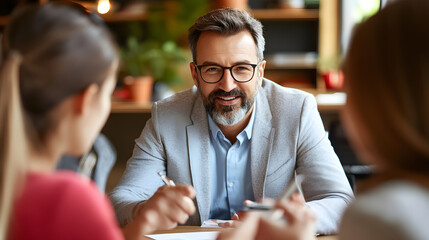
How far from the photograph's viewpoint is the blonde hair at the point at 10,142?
0.87 m

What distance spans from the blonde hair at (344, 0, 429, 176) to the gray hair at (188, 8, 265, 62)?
3.81 feet

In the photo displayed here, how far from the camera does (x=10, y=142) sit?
2.91 feet

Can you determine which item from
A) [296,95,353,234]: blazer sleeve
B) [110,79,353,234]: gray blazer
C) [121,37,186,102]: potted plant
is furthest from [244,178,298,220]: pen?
[121,37,186,102]: potted plant

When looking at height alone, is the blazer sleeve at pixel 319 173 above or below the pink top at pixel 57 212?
below

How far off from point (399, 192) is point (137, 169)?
4.47 feet

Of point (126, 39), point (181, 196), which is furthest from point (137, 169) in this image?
point (126, 39)

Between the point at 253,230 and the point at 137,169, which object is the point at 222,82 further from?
the point at 253,230

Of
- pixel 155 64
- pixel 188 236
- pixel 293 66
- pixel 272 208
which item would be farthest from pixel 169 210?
pixel 293 66

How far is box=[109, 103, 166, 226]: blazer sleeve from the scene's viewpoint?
1.90m

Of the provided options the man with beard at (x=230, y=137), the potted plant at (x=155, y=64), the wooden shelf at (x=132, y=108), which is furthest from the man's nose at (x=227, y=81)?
the potted plant at (x=155, y=64)

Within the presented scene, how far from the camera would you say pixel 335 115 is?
3484 millimetres

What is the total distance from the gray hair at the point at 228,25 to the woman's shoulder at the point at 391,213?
4.24 feet

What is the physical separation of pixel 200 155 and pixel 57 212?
3.90ft

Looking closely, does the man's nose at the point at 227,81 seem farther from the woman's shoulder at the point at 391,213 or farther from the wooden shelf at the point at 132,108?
the wooden shelf at the point at 132,108
